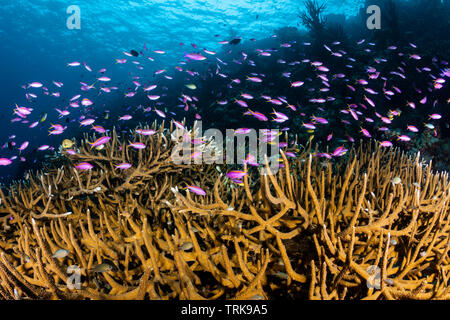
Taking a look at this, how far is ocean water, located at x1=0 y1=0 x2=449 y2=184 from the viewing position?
884 centimetres

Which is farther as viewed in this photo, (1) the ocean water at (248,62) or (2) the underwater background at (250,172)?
(1) the ocean water at (248,62)

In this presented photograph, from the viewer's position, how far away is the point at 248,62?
13.0m

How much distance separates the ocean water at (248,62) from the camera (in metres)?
8.84

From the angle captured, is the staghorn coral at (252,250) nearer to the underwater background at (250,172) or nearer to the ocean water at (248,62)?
the underwater background at (250,172)

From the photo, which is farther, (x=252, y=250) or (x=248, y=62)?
(x=248, y=62)

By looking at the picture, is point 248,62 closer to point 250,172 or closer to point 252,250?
point 250,172

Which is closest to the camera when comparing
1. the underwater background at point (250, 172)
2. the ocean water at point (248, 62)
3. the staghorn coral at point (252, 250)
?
the staghorn coral at point (252, 250)

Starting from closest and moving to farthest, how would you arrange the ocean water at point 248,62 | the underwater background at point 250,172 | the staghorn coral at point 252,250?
the staghorn coral at point 252,250 < the underwater background at point 250,172 < the ocean water at point 248,62

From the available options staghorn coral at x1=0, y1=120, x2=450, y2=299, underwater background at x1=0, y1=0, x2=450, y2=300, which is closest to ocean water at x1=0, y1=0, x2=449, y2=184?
underwater background at x1=0, y1=0, x2=450, y2=300

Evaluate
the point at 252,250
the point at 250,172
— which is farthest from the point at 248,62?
the point at 252,250

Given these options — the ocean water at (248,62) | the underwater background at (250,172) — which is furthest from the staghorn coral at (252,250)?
A: the ocean water at (248,62)

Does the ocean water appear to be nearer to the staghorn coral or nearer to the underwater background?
the underwater background

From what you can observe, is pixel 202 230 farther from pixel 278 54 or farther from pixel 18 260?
pixel 278 54

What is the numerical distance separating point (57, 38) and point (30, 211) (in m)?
45.5
